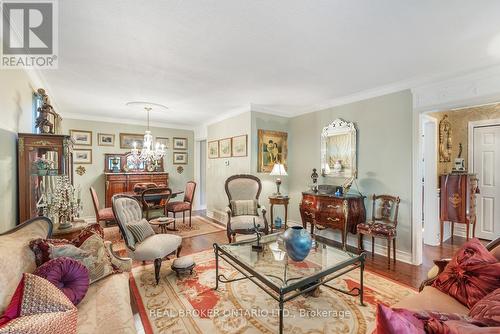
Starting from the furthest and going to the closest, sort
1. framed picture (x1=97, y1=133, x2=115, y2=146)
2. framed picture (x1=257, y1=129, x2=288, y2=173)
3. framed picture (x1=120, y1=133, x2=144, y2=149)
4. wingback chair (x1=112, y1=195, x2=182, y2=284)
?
framed picture (x1=120, y1=133, x2=144, y2=149), framed picture (x1=97, y1=133, x2=115, y2=146), framed picture (x1=257, y1=129, x2=288, y2=173), wingback chair (x1=112, y1=195, x2=182, y2=284)

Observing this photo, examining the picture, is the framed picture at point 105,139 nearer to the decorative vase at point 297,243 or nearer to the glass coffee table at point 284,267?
the glass coffee table at point 284,267

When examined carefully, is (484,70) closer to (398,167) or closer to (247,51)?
(398,167)

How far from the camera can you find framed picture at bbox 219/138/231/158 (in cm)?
512

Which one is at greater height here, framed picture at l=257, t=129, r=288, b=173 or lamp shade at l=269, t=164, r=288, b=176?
framed picture at l=257, t=129, r=288, b=173

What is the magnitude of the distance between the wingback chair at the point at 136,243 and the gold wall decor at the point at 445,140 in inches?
186

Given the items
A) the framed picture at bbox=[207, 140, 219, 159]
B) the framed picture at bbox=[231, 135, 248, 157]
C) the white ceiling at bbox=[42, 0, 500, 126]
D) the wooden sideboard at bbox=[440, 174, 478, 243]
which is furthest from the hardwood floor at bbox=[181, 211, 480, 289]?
the white ceiling at bbox=[42, 0, 500, 126]

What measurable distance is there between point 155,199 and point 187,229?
92 centimetres

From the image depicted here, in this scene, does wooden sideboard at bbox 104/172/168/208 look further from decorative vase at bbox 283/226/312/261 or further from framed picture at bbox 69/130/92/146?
decorative vase at bbox 283/226/312/261

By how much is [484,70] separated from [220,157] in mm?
4551

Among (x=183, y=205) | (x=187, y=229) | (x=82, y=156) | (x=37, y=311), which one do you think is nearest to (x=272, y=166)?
(x=183, y=205)

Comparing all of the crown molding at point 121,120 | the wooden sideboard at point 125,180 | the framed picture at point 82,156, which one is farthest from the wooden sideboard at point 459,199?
the framed picture at point 82,156

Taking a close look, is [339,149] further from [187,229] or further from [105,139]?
[105,139]

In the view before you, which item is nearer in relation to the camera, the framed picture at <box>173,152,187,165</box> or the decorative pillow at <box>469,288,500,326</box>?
the decorative pillow at <box>469,288,500,326</box>

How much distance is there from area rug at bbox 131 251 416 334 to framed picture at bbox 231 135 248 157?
252 centimetres
